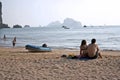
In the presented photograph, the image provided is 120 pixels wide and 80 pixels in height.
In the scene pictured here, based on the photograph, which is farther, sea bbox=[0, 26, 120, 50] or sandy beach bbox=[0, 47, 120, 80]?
sea bbox=[0, 26, 120, 50]

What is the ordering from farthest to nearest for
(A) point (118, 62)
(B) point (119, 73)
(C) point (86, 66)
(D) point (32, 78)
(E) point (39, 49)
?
(E) point (39, 49), (A) point (118, 62), (C) point (86, 66), (B) point (119, 73), (D) point (32, 78)

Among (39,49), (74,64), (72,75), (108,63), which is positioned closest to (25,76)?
(72,75)

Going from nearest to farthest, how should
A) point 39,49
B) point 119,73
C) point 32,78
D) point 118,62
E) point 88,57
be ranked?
point 32,78, point 119,73, point 118,62, point 88,57, point 39,49

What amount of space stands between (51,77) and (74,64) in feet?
8.56

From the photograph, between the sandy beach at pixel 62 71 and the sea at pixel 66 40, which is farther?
the sea at pixel 66 40

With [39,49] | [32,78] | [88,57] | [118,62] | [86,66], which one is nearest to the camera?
[32,78]

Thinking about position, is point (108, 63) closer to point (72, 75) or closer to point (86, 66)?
point (86, 66)

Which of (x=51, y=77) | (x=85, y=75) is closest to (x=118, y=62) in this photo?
(x=85, y=75)

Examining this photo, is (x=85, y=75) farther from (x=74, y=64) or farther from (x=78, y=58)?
(x=78, y=58)

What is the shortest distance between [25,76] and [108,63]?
4.29 metres

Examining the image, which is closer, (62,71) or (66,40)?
(62,71)

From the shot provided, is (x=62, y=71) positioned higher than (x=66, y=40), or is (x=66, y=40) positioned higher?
(x=66, y=40)

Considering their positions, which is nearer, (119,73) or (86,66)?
(119,73)

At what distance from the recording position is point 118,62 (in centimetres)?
1262
